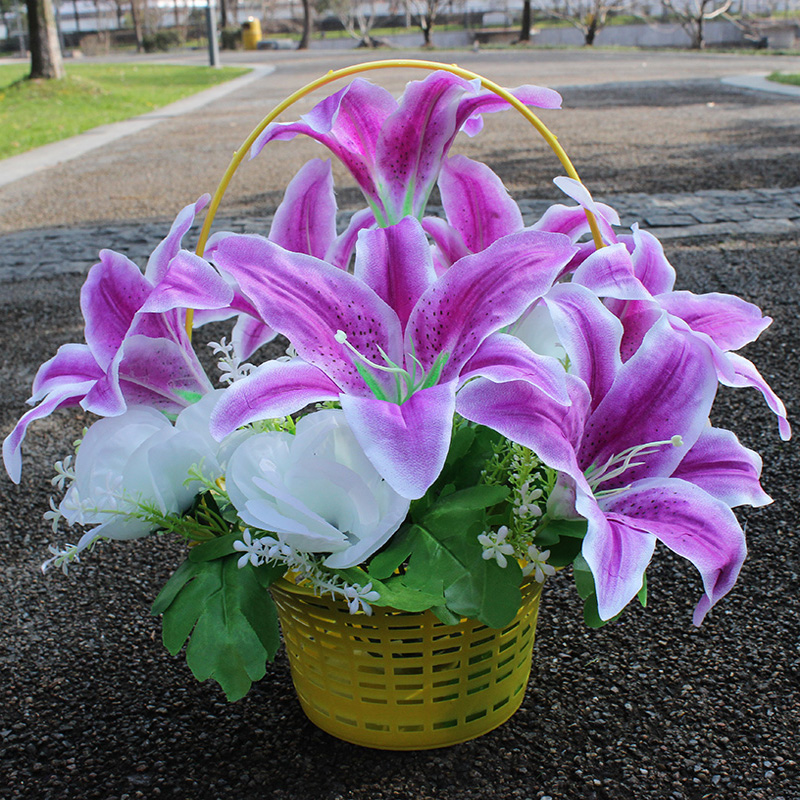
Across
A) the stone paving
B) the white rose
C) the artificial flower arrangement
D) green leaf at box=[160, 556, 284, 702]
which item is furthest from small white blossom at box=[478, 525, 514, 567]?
the stone paving

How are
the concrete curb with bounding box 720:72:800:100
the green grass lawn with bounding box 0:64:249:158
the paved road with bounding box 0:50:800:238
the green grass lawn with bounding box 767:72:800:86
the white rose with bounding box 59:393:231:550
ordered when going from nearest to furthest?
the white rose with bounding box 59:393:231:550 → the paved road with bounding box 0:50:800:238 → the green grass lawn with bounding box 0:64:249:158 → the concrete curb with bounding box 720:72:800:100 → the green grass lawn with bounding box 767:72:800:86

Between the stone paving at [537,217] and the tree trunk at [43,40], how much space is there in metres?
10.3

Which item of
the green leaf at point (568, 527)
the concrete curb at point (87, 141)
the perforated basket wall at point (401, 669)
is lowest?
the concrete curb at point (87, 141)

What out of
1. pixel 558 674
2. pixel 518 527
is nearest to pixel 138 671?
pixel 558 674

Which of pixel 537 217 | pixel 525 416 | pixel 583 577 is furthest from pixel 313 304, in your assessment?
pixel 537 217

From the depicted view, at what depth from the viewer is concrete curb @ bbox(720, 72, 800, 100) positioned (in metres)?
12.5

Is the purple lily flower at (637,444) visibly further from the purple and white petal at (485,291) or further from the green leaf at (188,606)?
the green leaf at (188,606)

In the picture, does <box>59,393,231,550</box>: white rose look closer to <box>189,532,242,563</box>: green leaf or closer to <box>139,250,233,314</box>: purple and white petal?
<box>189,532,242,563</box>: green leaf

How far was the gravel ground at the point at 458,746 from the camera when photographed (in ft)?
5.52

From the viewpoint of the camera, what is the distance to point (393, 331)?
1393 mm

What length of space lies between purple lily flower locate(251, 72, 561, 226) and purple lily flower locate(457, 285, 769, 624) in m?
0.39

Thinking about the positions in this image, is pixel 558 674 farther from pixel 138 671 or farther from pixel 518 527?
pixel 138 671

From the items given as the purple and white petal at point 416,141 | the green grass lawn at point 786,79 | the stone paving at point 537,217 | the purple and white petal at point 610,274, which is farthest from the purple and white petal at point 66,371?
the green grass lawn at point 786,79

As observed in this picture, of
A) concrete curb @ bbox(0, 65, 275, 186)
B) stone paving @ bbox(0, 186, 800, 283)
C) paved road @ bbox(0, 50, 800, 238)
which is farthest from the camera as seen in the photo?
concrete curb @ bbox(0, 65, 275, 186)
